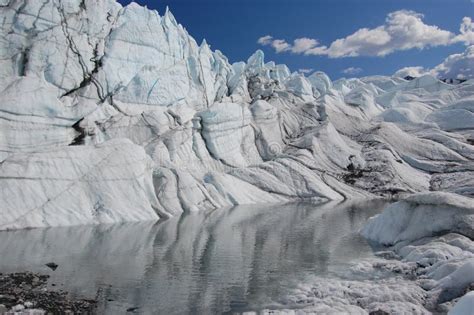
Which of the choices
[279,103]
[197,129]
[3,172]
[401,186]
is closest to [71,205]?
[3,172]

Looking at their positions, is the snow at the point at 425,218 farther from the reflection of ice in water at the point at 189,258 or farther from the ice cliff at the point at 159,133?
the ice cliff at the point at 159,133

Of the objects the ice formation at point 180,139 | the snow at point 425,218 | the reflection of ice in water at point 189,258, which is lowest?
the reflection of ice in water at point 189,258

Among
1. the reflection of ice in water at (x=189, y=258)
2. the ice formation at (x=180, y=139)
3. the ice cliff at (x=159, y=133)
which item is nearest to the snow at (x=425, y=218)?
the ice formation at (x=180, y=139)

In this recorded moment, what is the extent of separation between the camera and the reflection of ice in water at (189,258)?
47.4 feet

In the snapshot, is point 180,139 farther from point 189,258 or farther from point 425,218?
point 425,218

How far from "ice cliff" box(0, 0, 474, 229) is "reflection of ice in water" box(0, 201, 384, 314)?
11.9 feet

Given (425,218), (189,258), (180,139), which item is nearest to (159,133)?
(180,139)

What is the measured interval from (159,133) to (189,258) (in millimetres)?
25094

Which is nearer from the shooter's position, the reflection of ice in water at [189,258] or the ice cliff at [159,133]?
the reflection of ice in water at [189,258]

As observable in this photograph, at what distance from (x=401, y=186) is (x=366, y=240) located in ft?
88.7

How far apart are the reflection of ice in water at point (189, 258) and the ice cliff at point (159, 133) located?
11.9ft

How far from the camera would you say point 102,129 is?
39969 millimetres

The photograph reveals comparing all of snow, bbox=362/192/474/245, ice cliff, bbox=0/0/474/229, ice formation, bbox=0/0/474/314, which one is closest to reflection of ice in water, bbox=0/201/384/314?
snow, bbox=362/192/474/245

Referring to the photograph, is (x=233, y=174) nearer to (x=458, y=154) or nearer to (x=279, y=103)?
(x=279, y=103)
